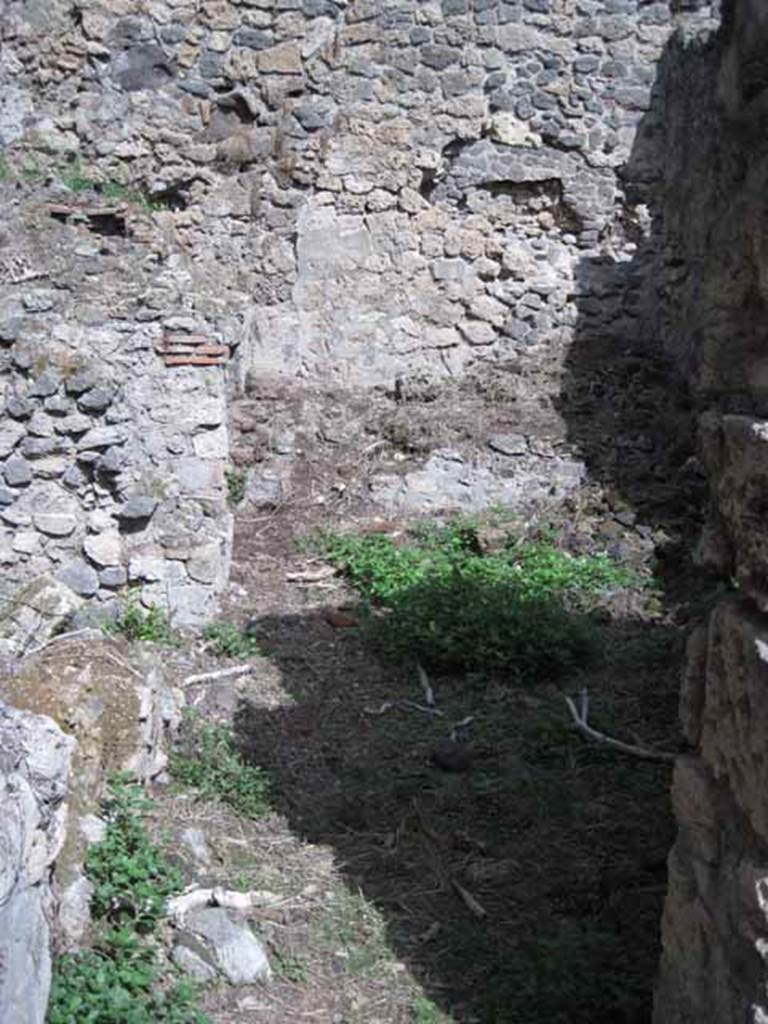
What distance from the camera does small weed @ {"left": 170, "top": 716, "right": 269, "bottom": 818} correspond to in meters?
4.07

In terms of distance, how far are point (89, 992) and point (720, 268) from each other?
2.24 meters

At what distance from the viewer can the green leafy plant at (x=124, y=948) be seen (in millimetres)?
2869

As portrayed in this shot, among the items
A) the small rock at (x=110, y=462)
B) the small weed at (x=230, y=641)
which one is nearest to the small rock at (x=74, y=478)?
the small rock at (x=110, y=462)

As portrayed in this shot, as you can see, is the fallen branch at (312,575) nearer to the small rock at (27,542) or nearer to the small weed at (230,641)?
the small weed at (230,641)

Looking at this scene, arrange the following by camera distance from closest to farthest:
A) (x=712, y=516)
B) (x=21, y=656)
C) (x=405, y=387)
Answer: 1. (x=712, y=516)
2. (x=21, y=656)
3. (x=405, y=387)

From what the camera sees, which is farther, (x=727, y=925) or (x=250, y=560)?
(x=250, y=560)

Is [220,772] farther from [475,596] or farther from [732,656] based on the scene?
[732,656]

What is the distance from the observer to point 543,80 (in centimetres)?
850

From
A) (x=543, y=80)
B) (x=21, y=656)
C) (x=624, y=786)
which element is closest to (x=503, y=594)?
(x=624, y=786)

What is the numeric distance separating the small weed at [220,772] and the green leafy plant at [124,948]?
1.30ft

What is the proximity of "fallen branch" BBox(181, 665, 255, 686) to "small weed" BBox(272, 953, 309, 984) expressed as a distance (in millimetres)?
1823

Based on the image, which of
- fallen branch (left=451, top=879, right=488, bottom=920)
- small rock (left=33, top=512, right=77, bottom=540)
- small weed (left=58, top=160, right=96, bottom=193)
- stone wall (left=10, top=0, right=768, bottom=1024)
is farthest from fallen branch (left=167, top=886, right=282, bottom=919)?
small weed (left=58, top=160, right=96, bottom=193)

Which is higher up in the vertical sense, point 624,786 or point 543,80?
point 543,80

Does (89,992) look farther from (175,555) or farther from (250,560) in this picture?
(250,560)
